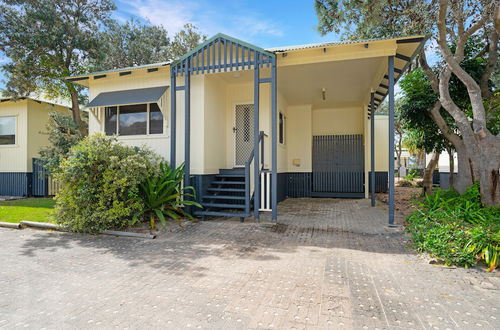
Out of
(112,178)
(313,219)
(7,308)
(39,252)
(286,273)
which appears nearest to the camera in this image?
(7,308)

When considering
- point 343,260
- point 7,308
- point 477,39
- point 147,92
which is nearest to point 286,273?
point 343,260

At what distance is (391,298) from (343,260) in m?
1.13

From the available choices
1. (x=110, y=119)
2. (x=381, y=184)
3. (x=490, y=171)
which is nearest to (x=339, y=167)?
(x=381, y=184)

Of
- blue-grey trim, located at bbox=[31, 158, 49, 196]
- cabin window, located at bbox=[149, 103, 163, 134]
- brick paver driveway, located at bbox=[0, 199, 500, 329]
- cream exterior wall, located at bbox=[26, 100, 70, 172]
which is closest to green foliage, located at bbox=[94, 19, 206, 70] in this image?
cream exterior wall, located at bbox=[26, 100, 70, 172]

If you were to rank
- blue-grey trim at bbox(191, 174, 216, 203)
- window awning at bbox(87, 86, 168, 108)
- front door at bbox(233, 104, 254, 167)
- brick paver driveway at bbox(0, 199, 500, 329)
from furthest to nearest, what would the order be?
front door at bbox(233, 104, 254, 167), window awning at bbox(87, 86, 168, 108), blue-grey trim at bbox(191, 174, 216, 203), brick paver driveway at bbox(0, 199, 500, 329)

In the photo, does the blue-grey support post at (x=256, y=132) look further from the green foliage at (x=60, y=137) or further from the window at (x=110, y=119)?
the green foliage at (x=60, y=137)

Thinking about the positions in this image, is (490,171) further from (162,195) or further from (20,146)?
(20,146)

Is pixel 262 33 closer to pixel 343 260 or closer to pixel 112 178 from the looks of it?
pixel 112 178

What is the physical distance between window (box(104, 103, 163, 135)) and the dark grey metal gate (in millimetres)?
6517

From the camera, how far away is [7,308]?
2689 mm

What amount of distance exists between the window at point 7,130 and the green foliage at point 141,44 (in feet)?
15.7

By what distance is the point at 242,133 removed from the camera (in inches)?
328

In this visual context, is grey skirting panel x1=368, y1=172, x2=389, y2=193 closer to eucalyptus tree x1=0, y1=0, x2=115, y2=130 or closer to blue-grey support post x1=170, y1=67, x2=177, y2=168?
blue-grey support post x1=170, y1=67, x2=177, y2=168

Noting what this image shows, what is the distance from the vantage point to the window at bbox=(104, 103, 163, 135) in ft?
24.8
